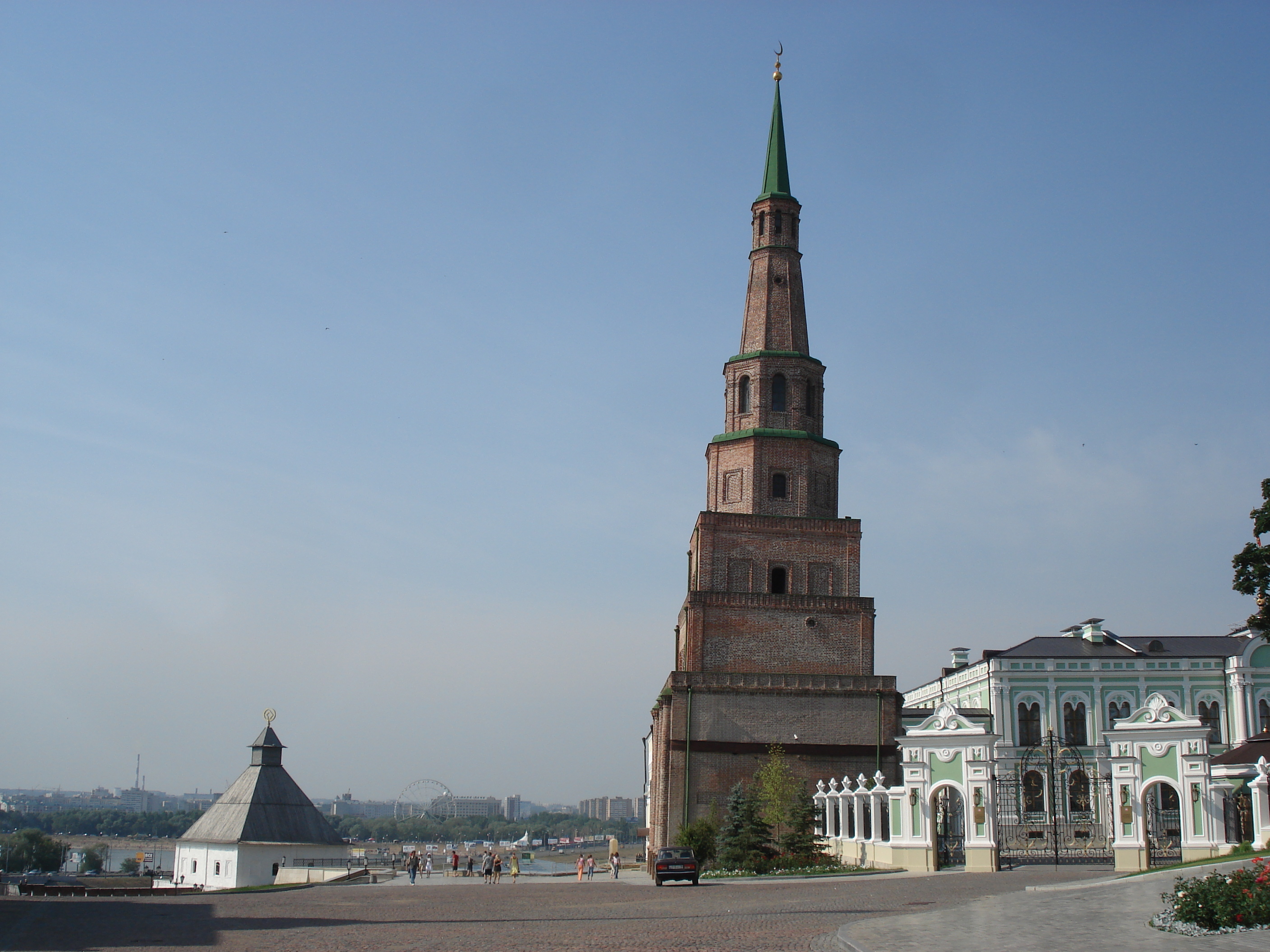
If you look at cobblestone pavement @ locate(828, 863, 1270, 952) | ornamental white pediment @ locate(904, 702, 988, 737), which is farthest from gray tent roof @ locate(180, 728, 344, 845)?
cobblestone pavement @ locate(828, 863, 1270, 952)

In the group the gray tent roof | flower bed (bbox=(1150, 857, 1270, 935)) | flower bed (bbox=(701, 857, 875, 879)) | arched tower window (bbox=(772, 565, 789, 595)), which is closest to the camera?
flower bed (bbox=(1150, 857, 1270, 935))

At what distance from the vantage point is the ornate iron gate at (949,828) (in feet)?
97.4

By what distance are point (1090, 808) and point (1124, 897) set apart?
80.2ft

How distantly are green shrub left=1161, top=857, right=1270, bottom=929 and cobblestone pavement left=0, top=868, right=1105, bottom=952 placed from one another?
3337mm

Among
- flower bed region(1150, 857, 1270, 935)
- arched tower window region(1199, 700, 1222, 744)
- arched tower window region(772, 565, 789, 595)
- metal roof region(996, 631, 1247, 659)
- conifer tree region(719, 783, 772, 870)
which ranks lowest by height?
conifer tree region(719, 783, 772, 870)

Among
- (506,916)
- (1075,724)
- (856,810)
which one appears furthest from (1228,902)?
(1075,724)

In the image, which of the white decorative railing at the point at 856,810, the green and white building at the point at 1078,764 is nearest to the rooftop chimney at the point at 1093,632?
the green and white building at the point at 1078,764

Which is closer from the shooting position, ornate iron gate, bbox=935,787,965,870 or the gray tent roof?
ornate iron gate, bbox=935,787,965,870

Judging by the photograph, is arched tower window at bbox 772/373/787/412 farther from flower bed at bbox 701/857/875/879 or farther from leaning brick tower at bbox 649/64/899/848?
flower bed at bbox 701/857/875/879

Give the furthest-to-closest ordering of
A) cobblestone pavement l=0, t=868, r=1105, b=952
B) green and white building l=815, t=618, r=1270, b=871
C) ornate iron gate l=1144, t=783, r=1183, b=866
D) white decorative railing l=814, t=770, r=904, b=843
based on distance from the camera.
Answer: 1. white decorative railing l=814, t=770, r=904, b=843
2. ornate iron gate l=1144, t=783, r=1183, b=866
3. green and white building l=815, t=618, r=1270, b=871
4. cobblestone pavement l=0, t=868, r=1105, b=952

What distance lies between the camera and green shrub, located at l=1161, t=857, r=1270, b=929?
13461 millimetres

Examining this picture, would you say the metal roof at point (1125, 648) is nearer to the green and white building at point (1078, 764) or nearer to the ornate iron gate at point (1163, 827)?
the green and white building at point (1078, 764)

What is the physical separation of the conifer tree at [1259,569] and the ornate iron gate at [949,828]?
364 inches

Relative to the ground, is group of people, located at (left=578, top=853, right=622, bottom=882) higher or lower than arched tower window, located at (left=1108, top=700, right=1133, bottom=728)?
lower
